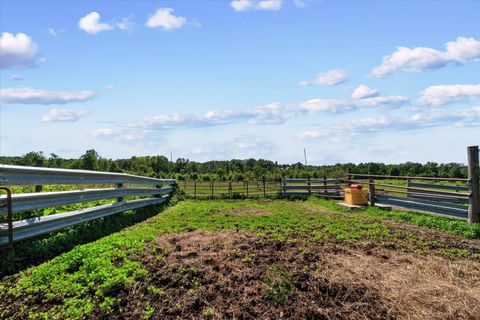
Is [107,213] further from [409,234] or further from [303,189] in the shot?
[303,189]

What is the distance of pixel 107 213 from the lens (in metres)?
9.70

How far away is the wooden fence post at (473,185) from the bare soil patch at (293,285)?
5919mm

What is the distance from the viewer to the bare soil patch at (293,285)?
466 cm

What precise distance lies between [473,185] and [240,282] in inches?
396

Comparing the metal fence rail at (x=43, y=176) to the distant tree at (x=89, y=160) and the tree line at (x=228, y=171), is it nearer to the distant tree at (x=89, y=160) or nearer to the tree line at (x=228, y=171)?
the tree line at (x=228, y=171)

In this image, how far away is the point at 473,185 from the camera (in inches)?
489

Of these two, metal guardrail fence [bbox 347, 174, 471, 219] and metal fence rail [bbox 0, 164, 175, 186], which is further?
metal guardrail fence [bbox 347, 174, 471, 219]

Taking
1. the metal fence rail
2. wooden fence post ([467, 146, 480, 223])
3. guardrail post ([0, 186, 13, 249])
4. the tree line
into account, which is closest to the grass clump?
guardrail post ([0, 186, 13, 249])

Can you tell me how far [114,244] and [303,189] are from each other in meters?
20.7

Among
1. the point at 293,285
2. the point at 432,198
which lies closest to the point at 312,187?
the point at 432,198

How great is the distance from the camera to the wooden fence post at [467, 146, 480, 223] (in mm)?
12297

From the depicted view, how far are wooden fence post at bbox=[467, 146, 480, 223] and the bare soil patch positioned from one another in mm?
5919

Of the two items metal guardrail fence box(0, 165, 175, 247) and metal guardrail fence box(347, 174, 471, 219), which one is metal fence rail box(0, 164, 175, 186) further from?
metal guardrail fence box(347, 174, 471, 219)

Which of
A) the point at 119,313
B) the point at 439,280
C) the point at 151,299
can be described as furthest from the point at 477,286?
the point at 119,313
